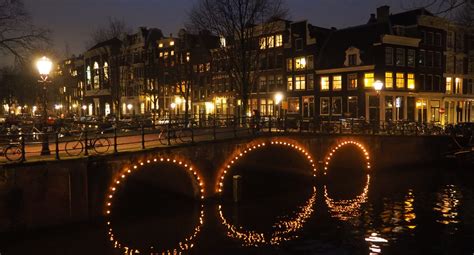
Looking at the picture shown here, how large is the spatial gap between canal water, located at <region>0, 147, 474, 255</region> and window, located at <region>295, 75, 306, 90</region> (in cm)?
2330

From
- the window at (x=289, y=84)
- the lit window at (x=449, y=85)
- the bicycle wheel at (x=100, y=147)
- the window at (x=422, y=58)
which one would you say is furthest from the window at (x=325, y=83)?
the bicycle wheel at (x=100, y=147)

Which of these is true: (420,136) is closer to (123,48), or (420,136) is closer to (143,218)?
(143,218)

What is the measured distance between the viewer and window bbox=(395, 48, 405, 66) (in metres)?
48.8

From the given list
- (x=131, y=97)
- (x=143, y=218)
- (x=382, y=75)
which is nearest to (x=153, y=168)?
(x=143, y=218)

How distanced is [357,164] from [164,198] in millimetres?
16861

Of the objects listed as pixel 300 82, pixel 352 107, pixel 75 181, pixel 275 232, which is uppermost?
pixel 300 82

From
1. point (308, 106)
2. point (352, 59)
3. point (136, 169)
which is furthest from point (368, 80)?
point (136, 169)

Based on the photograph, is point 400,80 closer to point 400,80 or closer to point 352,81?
point 400,80

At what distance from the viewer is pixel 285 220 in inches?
861

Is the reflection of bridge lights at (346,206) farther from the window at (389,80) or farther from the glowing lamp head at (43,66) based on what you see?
the window at (389,80)

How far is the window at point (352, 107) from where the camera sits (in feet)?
160

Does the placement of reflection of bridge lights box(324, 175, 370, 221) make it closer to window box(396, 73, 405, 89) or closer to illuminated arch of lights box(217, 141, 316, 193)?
illuminated arch of lights box(217, 141, 316, 193)

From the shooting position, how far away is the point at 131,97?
266 feet

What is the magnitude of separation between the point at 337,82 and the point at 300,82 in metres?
5.36
